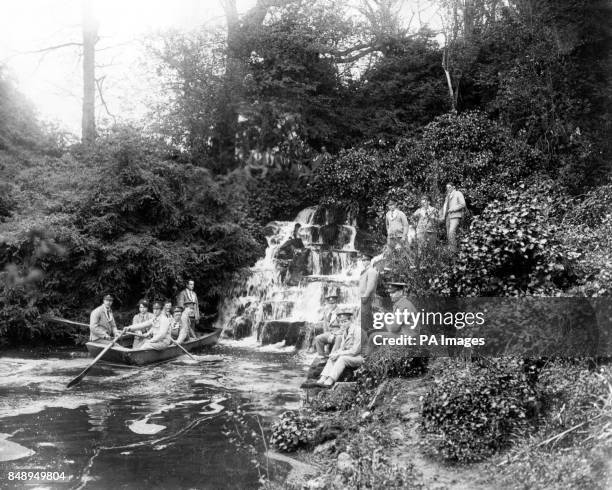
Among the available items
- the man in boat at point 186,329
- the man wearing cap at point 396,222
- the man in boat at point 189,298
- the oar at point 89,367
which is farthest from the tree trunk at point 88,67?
the man wearing cap at point 396,222

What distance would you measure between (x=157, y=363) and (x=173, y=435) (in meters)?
5.11

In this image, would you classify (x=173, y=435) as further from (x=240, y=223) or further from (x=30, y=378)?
(x=240, y=223)

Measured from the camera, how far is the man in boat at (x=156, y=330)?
41.9 feet

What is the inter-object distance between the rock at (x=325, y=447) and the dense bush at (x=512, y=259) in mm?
2394

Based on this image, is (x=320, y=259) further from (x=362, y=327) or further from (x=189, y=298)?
(x=362, y=327)

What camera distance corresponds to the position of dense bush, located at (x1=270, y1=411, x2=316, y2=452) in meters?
7.05

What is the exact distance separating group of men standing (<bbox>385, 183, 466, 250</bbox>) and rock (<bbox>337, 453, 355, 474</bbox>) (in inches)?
137

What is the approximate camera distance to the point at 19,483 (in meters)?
6.19

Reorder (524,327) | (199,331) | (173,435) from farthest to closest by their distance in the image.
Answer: (199,331) < (173,435) < (524,327)

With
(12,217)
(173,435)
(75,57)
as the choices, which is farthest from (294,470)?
(75,57)

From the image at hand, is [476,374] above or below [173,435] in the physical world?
above

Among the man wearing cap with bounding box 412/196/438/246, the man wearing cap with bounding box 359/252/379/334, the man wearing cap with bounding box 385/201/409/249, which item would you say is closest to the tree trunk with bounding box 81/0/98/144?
the man wearing cap with bounding box 385/201/409/249

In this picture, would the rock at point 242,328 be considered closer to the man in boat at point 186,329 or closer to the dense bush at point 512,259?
the man in boat at point 186,329

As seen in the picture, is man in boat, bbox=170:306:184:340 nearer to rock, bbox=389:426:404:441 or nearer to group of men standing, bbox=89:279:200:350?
group of men standing, bbox=89:279:200:350
